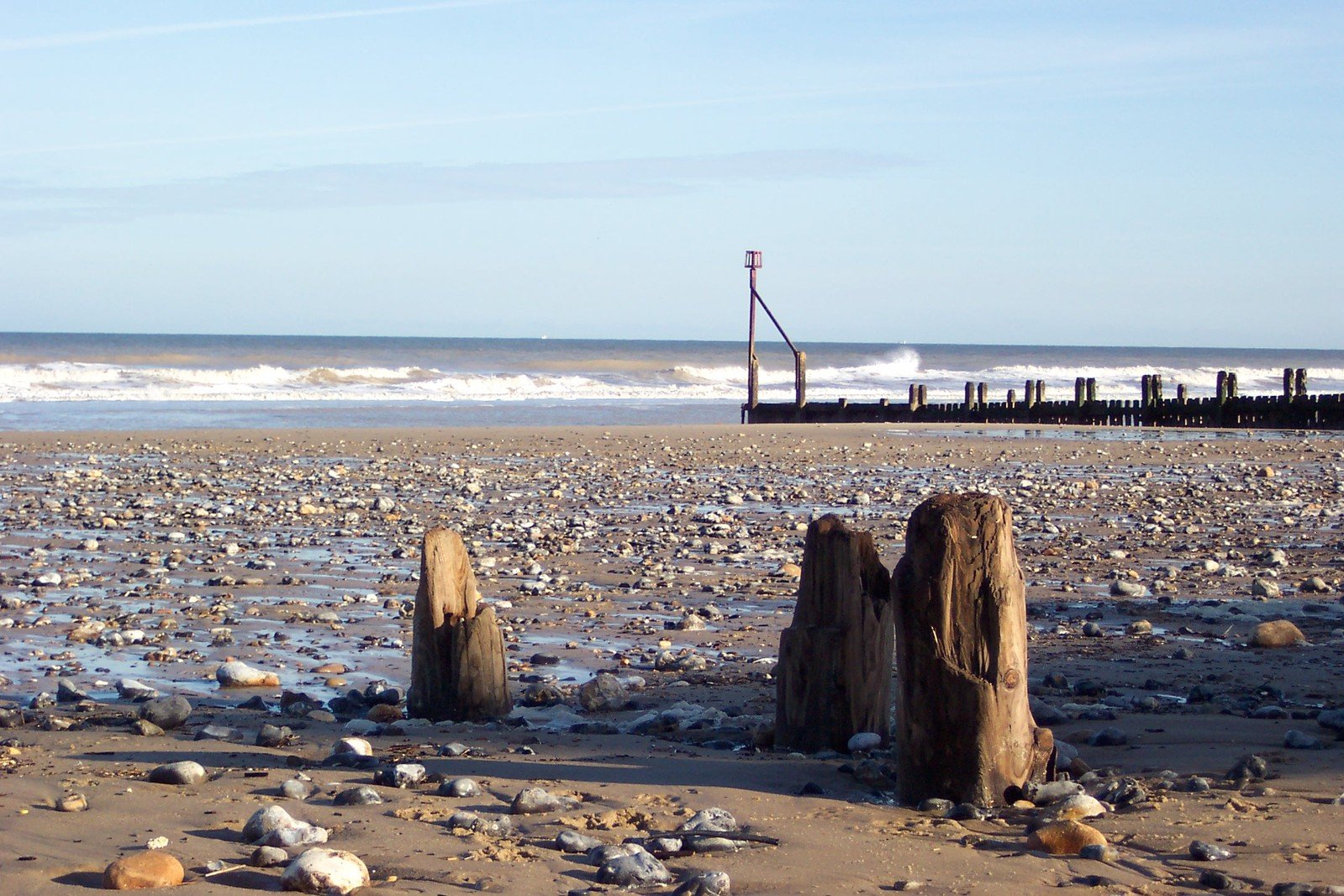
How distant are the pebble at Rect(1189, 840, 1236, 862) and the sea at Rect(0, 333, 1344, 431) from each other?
28.2 meters

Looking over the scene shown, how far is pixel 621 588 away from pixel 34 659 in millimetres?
3710

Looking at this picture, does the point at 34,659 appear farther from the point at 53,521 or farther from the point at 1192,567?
the point at 1192,567

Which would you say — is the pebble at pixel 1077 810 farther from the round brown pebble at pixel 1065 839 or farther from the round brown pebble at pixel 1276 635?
the round brown pebble at pixel 1276 635

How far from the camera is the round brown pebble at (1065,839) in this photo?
147 inches

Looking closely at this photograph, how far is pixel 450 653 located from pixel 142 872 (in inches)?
91.7

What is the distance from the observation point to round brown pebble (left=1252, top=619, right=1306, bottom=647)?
718 cm

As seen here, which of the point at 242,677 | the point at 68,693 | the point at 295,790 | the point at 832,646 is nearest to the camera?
the point at 295,790

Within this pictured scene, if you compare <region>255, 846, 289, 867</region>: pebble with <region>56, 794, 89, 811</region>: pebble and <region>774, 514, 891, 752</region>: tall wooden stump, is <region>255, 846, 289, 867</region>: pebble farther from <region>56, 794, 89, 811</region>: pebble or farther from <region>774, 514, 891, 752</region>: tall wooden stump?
<region>774, 514, 891, 752</region>: tall wooden stump

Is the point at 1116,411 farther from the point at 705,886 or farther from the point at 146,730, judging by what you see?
the point at 705,886

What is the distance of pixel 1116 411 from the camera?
1335 inches

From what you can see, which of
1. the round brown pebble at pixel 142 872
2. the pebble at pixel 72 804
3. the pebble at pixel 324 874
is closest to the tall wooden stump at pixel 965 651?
the pebble at pixel 324 874

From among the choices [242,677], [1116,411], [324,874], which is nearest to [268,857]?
[324,874]

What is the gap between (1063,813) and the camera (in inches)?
159

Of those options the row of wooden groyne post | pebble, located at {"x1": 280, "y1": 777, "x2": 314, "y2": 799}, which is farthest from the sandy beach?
the row of wooden groyne post
